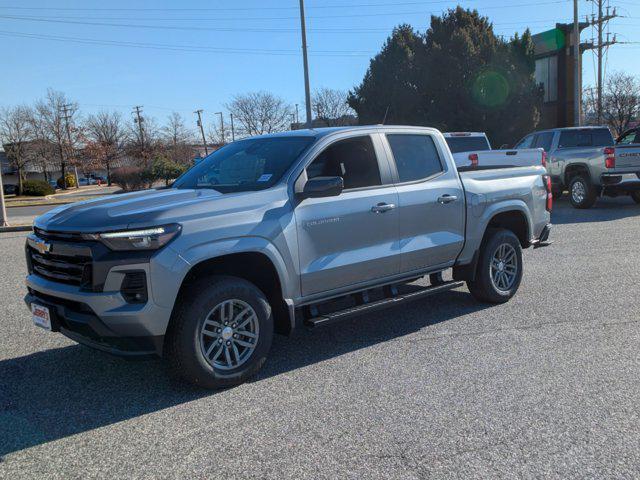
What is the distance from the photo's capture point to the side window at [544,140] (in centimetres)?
1611

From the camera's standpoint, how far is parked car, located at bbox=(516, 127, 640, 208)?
14.1m

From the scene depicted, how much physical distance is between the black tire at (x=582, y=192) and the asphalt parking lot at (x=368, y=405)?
9.65 meters

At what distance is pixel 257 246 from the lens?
4.23 meters

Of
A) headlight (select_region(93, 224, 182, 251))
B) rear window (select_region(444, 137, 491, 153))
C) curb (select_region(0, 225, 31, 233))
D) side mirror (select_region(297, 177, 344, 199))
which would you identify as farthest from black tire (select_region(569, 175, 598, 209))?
curb (select_region(0, 225, 31, 233))

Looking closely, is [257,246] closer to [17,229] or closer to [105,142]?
[17,229]

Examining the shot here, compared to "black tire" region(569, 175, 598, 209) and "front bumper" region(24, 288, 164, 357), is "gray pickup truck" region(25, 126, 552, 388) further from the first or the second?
"black tire" region(569, 175, 598, 209)

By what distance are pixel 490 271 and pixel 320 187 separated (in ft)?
8.43

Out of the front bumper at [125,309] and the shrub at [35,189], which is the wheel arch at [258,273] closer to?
the front bumper at [125,309]

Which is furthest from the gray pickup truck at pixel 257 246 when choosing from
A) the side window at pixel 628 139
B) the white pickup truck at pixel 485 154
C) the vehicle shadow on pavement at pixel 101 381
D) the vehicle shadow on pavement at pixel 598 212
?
the side window at pixel 628 139

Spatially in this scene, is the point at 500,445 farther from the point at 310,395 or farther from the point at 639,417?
the point at 310,395

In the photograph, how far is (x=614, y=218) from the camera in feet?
43.6

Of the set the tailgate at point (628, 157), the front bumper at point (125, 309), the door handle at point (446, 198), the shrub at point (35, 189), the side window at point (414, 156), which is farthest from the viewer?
the shrub at point (35, 189)

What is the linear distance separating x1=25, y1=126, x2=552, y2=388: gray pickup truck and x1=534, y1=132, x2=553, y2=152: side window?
11045 mm

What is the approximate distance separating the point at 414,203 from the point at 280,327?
1.70 m
